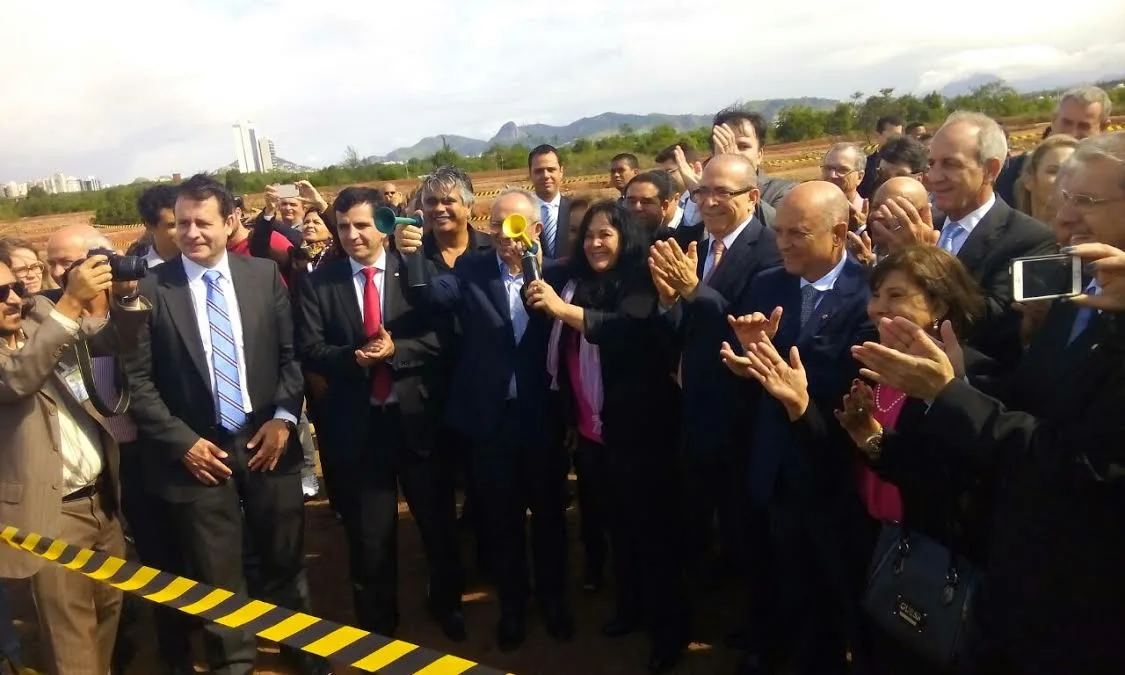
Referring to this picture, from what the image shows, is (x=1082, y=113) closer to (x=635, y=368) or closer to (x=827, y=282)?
(x=827, y=282)

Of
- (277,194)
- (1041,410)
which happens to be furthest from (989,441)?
(277,194)

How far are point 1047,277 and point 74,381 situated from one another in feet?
12.5

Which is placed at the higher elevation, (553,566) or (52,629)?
(52,629)

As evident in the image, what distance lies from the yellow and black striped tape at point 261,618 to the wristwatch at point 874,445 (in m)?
1.46

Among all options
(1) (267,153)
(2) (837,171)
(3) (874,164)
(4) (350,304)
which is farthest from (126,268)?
(1) (267,153)

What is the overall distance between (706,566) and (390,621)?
1.93 metres

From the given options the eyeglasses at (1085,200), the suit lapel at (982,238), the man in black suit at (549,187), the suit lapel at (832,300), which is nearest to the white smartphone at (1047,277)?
the eyeglasses at (1085,200)

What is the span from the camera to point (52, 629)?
11.5 feet

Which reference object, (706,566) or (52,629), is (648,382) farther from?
(52,629)

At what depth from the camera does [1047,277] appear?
73.9 inches

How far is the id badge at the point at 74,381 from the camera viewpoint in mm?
3543

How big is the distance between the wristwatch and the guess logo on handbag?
0.47 meters

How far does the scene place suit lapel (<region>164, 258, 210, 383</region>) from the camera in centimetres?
365

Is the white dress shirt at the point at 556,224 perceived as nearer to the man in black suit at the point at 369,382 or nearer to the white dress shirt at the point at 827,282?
the man in black suit at the point at 369,382
